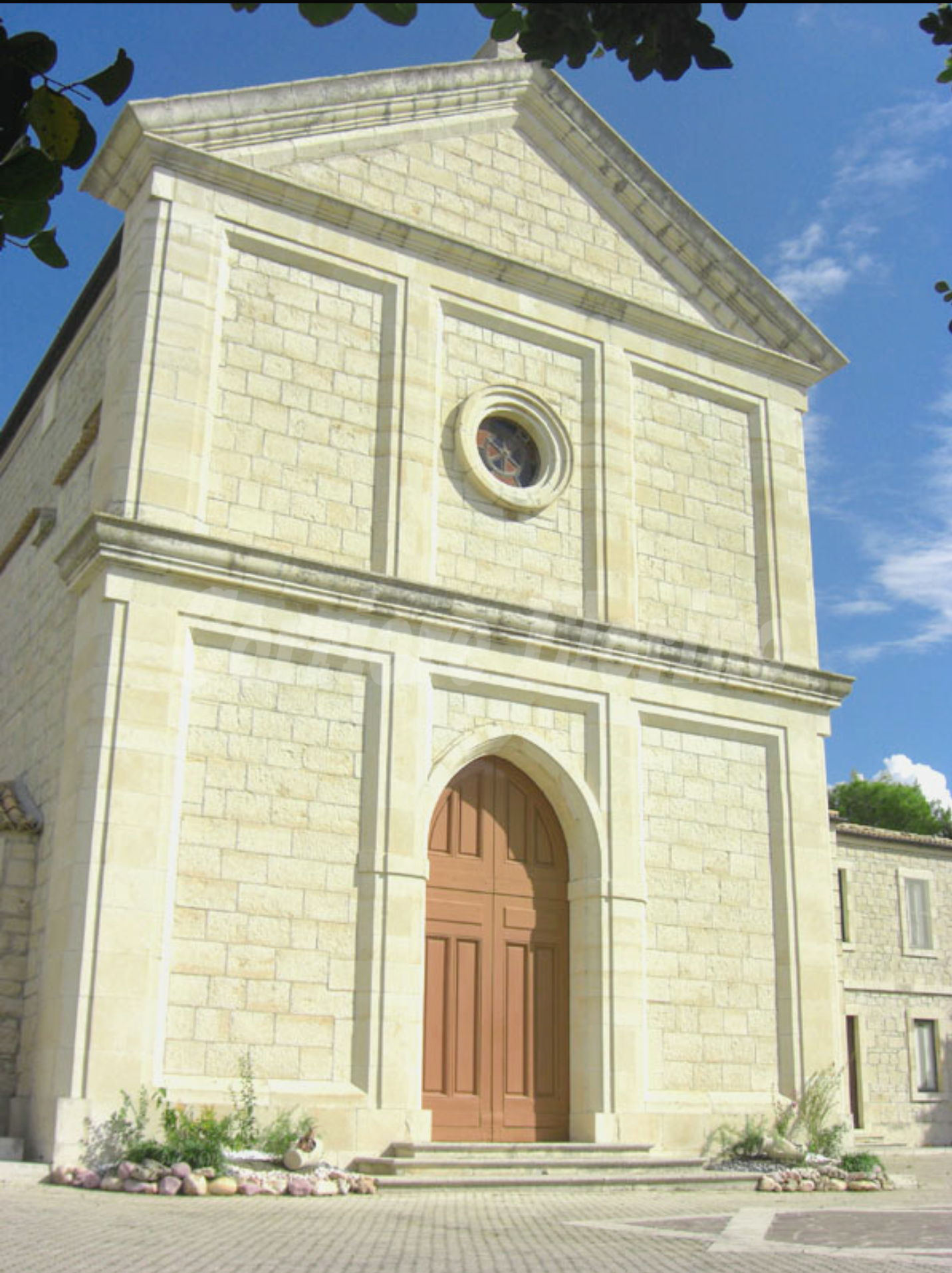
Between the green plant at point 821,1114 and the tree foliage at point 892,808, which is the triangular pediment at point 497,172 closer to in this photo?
the green plant at point 821,1114

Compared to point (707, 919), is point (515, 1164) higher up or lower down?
lower down

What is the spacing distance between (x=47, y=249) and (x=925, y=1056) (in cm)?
2525

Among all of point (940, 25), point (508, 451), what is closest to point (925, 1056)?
point (508, 451)

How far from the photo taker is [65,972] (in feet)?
33.9

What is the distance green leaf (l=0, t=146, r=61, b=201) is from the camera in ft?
9.86

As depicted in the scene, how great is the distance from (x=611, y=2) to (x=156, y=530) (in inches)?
336

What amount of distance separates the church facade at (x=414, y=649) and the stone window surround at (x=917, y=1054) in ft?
39.4

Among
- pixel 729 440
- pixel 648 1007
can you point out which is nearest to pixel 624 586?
pixel 729 440

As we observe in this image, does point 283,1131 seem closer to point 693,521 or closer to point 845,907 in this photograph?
point 693,521

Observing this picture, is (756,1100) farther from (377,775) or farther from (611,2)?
(611,2)

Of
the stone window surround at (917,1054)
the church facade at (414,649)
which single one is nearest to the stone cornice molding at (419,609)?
the church facade at (414,649)

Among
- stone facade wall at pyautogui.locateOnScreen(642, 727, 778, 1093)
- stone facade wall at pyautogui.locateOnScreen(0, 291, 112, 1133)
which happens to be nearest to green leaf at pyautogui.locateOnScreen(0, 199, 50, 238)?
stone facade wall at pyautogui.locateOnScreen(0, 291, 112, 1133)

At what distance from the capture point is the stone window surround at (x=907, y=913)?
1003 inches

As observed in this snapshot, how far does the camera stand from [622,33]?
11.2ft
